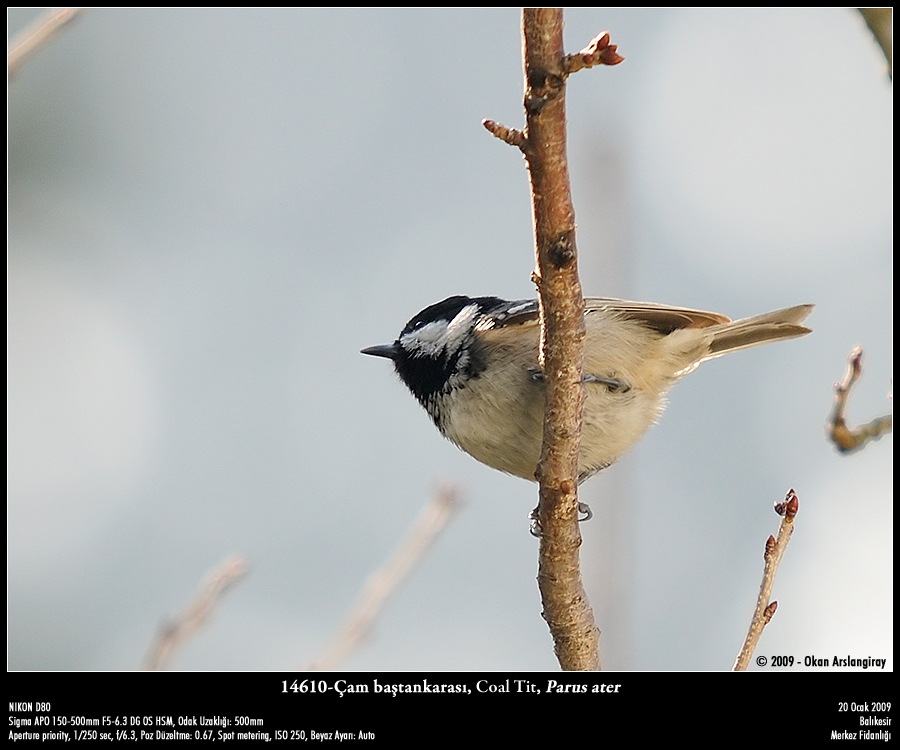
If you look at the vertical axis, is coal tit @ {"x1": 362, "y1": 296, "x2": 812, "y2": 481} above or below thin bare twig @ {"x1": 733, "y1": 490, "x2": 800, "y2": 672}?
above

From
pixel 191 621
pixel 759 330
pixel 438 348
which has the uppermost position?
pixel 759 330

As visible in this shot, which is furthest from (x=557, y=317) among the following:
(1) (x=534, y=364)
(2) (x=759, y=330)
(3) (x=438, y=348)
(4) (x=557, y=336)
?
(2) (x=759, y=330)

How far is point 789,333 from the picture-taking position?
398 cm

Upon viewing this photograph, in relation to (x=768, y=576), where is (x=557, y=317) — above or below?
above

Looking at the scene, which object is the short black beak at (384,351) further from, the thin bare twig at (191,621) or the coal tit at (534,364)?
the thin bare twig at (191,621)

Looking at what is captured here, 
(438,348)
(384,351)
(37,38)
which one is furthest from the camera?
(384,351)

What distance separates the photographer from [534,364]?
338 cm

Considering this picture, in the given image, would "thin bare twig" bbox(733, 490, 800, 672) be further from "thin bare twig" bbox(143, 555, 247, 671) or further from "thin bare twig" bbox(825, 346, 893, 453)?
"thin bare twig" bbox(143, 555, 247, 671)

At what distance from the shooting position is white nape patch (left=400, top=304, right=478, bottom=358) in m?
3.82

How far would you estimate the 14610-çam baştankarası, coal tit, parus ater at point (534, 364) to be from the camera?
3445 millimetres

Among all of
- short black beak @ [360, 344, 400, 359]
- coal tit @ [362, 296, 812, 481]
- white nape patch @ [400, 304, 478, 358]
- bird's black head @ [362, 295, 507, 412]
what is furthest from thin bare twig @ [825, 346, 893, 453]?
short black beak @ [360, 344, 400, 359]

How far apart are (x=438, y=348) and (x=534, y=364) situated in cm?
62

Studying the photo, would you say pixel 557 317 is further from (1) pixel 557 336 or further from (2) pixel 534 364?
(2) pixel 534 364
